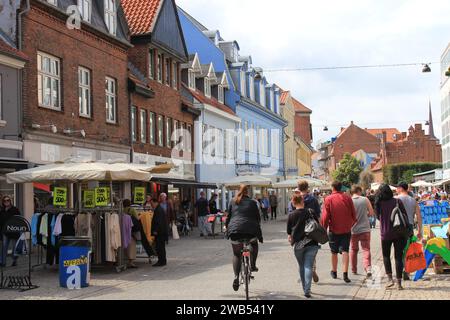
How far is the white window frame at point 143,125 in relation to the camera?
29.6 meters

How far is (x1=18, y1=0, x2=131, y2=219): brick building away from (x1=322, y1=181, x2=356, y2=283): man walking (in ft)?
34.2

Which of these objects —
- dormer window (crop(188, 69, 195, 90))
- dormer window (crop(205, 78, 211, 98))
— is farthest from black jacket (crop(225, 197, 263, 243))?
dormer window (crop(205, 78, 211, 98))

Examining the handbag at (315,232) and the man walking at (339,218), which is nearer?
the handbag at (315,232)

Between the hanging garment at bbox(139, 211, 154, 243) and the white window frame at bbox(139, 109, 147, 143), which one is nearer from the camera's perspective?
the hanging garment at bbox(139, 211, 154, 243)

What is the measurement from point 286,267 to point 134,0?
807 inches

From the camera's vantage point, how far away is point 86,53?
23.7 meters

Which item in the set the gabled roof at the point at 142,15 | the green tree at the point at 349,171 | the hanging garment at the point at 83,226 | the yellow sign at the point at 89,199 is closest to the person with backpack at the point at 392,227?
the hanging garment at the point at 83,226

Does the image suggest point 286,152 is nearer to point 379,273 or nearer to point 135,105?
point 135,105

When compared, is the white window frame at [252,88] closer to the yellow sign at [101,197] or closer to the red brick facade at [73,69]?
the red brick facade at [73,69]

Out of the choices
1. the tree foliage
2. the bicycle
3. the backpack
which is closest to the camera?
the bicycle

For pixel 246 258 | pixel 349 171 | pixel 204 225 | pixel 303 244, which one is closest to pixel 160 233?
pixel 246 258

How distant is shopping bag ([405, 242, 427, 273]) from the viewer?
37.4 ft

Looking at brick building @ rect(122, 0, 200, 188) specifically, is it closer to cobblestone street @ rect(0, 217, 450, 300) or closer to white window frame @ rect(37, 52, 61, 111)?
white window frame @ rect(37, 52, 61, 111)

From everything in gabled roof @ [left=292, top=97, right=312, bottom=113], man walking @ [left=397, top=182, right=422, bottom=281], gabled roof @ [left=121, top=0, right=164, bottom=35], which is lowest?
man walking @ [left=397, top=182, right=422, bottom=281]
